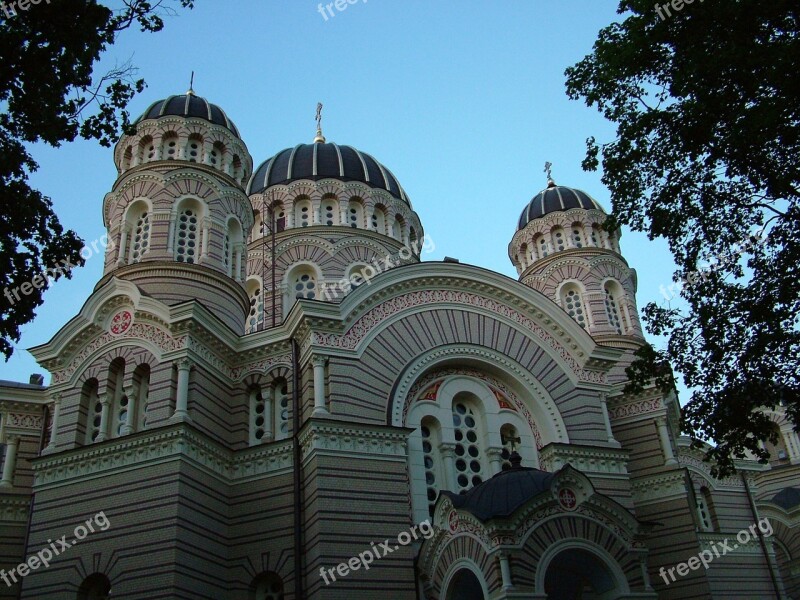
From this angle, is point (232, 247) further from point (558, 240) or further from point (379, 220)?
point (558, 240)

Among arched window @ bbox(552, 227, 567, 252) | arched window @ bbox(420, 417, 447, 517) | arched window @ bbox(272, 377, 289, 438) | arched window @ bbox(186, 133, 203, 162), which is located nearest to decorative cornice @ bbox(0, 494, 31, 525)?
arched window @ bbox(272, 377, 289, 438)

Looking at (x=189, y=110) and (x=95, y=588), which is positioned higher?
(x=189, y=110)

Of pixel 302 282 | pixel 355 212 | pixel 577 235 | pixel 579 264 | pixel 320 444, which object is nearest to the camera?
pixel 320 444

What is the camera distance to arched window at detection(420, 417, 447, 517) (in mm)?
17703

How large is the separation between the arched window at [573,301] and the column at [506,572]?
49.1 ft

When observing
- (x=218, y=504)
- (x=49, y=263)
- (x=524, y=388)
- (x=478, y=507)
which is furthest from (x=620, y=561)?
(x=49, y=263)

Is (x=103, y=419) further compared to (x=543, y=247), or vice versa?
(x=543, y=247)

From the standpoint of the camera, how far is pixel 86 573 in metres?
15.1

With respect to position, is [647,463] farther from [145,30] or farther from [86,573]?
[145,30]

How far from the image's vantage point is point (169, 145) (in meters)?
22.5

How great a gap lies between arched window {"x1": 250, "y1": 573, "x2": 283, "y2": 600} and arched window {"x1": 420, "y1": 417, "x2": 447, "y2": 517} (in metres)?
3.56

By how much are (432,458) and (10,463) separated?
10573mm

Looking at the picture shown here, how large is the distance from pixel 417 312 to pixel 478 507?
5.91 meters

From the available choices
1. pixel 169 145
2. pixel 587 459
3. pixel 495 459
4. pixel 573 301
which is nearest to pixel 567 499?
pixel 495 459
